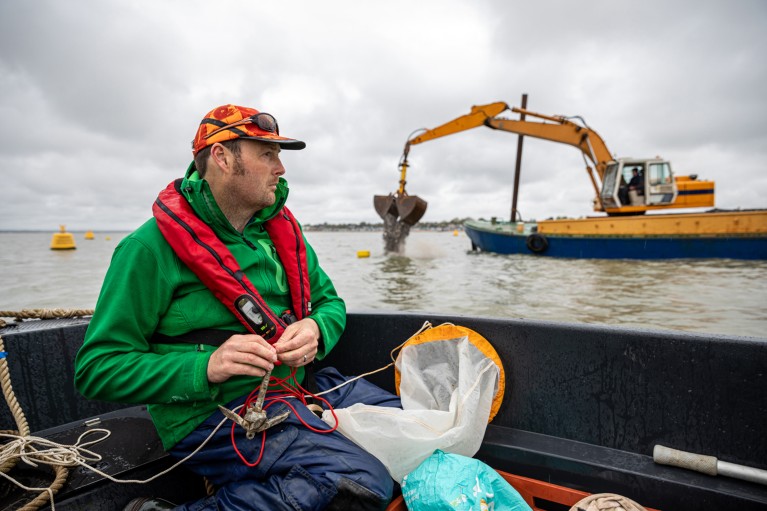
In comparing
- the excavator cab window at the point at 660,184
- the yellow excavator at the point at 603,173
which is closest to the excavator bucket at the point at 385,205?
the yellow excavator at the point at 603,173

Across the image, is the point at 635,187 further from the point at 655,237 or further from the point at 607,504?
the point at 607,504

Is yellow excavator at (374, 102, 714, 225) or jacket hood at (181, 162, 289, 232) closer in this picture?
jacket hood at (181, 162, 289, 232)

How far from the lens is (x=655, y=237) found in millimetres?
14406

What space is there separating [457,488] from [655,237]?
15953 millimetres

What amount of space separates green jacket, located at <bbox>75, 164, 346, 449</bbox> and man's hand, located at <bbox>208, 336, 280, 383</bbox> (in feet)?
0.15

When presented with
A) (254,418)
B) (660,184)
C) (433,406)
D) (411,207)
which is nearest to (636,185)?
(660,184)

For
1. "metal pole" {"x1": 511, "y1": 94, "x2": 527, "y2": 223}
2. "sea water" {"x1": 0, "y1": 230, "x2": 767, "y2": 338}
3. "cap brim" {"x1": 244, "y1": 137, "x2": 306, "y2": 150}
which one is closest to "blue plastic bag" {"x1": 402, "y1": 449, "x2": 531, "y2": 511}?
"cap brim" {"x1": 244, "y1": 137, "x2": 306, "y2": 150}

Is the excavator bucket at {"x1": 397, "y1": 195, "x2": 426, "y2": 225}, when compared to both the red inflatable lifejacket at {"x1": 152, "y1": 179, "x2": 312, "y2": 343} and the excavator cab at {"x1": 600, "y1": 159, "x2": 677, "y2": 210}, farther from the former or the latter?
the red inflatable lifejacket at {"x1": 152, "y1": 179, "x2": 312, "y2": 343}

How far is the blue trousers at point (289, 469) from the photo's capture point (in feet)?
4.31

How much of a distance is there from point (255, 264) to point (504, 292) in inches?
326

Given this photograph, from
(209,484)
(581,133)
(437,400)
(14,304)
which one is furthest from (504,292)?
(14,304)

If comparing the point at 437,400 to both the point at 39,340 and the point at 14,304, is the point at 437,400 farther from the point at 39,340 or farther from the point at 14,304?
the point at 14,304

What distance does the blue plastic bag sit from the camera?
55.1 inches

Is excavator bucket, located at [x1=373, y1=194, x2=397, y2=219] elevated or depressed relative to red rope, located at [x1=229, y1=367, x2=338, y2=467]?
elevated
